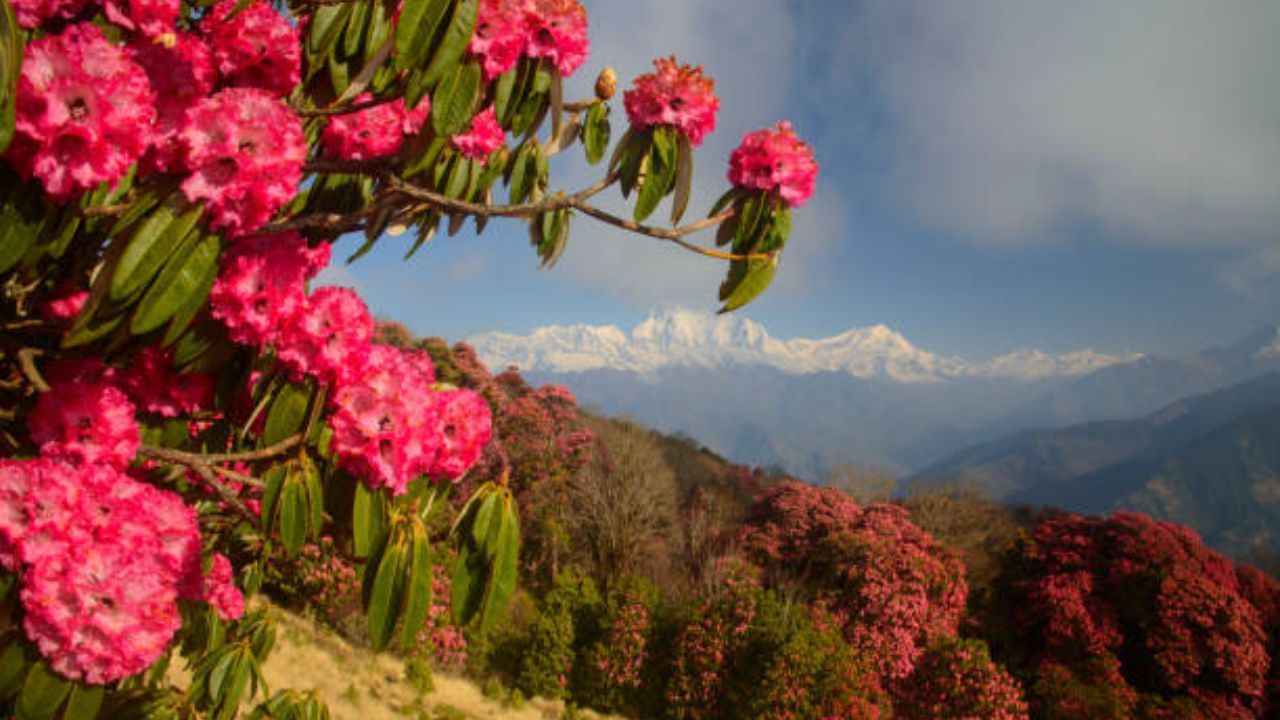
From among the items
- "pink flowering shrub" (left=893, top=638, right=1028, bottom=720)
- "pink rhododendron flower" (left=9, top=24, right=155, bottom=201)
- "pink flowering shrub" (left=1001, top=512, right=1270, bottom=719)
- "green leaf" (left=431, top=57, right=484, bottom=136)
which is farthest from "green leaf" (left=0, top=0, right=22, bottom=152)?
"pink flowering shrub" (left=1001, top=512, right=1270, bottom=719)

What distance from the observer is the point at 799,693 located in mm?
7543

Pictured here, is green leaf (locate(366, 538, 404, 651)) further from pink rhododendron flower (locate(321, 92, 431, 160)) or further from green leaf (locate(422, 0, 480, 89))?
pink rhododendron flower (locate(321, 92, 431, 160))

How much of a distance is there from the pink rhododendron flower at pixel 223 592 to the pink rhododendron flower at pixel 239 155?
1.46 metres

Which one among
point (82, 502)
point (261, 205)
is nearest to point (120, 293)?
point (261, 205)

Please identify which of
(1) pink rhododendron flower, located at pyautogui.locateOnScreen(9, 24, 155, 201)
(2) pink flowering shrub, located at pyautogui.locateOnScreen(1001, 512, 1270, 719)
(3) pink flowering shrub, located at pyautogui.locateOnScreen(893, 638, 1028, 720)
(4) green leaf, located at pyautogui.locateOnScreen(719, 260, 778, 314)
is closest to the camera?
(1) pink rhododendron flower, located at pyautogui.locateOnScreen(9, 24, 155, 201)

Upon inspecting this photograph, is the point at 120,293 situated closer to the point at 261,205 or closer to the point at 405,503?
the point at 261,205

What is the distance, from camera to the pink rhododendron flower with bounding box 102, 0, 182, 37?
3.48 ft

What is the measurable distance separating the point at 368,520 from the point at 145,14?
0.97 meters

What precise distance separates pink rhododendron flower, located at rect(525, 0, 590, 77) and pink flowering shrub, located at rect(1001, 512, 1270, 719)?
10687 millimetres

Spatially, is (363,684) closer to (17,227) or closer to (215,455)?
(215,455)

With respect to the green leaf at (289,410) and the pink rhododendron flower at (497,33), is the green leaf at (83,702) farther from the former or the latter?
the pink rhododendron flower at (497,33)

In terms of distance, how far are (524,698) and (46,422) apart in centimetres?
949

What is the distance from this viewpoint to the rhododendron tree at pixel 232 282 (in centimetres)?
94

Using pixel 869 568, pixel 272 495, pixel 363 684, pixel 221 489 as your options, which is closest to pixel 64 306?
pixel 221 489
